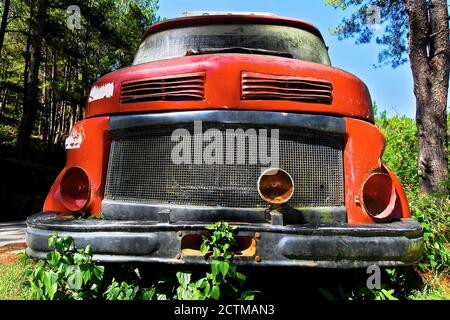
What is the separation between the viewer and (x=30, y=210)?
10297 mm

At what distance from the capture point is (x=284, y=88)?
2658mm

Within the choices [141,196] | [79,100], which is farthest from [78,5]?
[141,196]

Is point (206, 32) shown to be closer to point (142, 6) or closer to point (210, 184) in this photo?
point (210, 184)

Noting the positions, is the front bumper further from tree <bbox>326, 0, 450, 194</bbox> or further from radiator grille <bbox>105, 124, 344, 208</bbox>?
tree <bbox>326, 0, 450, 194</bbox>

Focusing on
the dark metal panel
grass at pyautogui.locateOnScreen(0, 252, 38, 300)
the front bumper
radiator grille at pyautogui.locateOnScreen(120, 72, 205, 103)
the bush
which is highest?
radiator grille at pyautogui.locateOnScreen(120, 72, 205, 103)

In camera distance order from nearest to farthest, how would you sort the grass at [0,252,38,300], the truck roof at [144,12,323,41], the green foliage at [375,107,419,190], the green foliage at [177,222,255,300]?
the green foliage at [177,222,255,300] < the grass at [0,252,38,300] < the truck roof at [144,12,323,41] < the green foliage at [375,107,419,190]

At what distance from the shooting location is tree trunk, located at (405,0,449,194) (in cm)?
626

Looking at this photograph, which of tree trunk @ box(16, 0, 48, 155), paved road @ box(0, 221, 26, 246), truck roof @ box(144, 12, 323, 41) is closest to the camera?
truck roof @ box(144, 12, 323, 41)

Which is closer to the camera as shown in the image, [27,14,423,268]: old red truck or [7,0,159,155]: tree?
[27,14,423,268]: old red truck

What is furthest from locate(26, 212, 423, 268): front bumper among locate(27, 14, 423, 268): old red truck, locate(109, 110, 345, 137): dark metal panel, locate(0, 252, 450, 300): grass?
locate(109, 110, 345, 137): dark metal panel

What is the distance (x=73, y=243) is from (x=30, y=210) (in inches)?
361

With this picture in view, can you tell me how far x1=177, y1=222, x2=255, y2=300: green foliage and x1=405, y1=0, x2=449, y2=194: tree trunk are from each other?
511cm

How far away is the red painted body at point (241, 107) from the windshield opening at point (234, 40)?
984 mm

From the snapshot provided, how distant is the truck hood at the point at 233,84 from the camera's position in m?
2.60
